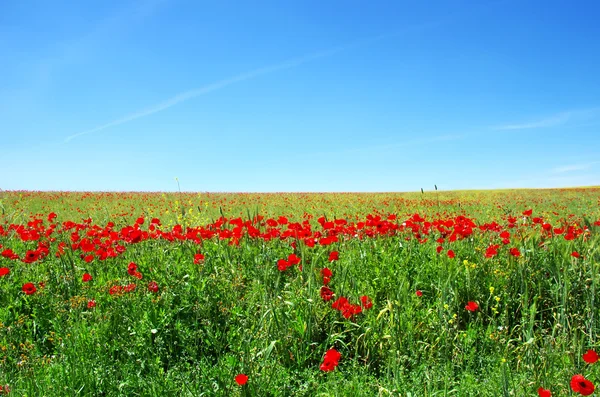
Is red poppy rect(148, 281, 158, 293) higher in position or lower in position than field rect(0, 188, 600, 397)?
higher

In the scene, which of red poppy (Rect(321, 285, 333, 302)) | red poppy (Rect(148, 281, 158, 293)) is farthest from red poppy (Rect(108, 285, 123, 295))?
red poppy (Rect(321, 285, 333, 302))

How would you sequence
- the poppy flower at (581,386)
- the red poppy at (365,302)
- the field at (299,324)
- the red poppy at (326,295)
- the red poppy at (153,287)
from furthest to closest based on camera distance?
1. the red poppy at (153,287)
2. the red poppy at (326,295)
3. the red poppy at (365,302)
4. the field at (299,324)
5. the poppy flower at (581,386)

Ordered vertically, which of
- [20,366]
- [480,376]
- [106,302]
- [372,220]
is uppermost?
[372,220]

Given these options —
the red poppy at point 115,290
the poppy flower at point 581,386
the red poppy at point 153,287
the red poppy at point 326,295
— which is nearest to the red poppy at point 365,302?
the red poppy at point 326,295

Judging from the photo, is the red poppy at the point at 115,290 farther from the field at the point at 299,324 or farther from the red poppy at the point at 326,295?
the red poppy at the point at 326,295

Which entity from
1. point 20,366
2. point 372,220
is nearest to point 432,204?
point 372,220

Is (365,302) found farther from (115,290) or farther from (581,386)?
(115,290)

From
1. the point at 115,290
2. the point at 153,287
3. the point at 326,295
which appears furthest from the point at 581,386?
the point at 115,290

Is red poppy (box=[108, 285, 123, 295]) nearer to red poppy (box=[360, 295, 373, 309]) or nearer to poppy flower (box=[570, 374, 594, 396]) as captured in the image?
red poppy (box=[360, 295, 373, 309])

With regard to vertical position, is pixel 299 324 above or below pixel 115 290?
below

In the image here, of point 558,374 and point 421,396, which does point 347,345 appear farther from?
point 558,374

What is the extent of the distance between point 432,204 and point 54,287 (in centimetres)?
1795

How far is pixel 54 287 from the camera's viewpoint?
4.61m

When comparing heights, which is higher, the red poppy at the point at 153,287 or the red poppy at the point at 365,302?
the red poppy at the point at 153,287
